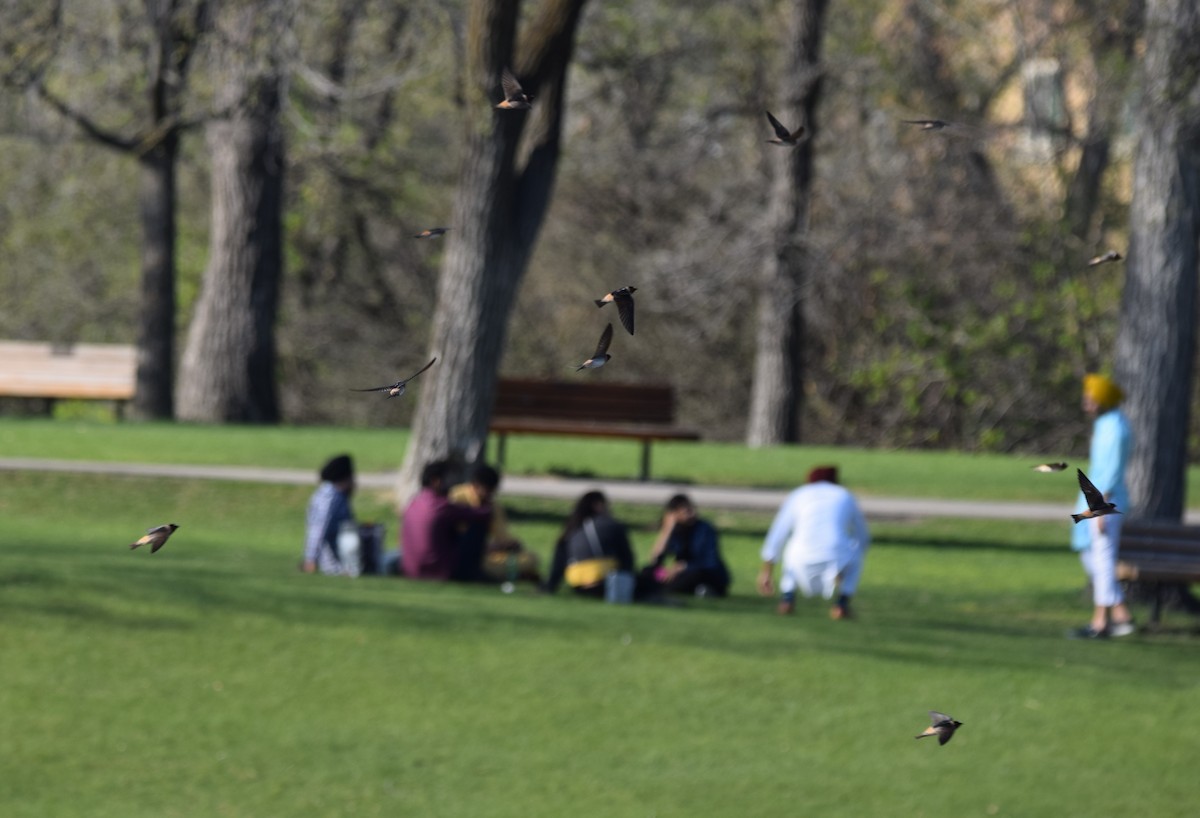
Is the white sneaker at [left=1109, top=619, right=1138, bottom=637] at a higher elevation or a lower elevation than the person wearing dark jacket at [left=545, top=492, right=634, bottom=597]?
lower

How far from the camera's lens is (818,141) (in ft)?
93.8

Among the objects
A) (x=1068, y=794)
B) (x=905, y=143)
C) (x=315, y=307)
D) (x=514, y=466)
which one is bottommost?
(x=1068, y=794)

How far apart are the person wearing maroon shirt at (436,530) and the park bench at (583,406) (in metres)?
4.81

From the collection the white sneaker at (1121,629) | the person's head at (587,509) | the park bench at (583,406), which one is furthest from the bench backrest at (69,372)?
→ the white sneaker at (1121,629)

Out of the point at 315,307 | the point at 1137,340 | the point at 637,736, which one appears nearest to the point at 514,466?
the point at 1137,340

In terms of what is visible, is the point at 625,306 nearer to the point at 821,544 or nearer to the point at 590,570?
the point at 821,544

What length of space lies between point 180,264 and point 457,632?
2160cm

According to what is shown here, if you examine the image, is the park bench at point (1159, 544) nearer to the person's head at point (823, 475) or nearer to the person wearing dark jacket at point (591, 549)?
the person's head at point (823, 475)

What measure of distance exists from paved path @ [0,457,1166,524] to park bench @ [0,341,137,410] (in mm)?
5953

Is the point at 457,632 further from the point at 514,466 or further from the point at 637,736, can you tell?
the point at 514,466

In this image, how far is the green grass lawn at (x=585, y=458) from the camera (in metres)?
19.1

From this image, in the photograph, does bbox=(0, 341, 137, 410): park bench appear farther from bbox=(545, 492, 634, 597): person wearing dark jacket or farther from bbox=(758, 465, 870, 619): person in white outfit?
bbox=(758, 465, 870, 619): person in white outfit

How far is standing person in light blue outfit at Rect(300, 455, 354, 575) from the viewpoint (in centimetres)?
1315

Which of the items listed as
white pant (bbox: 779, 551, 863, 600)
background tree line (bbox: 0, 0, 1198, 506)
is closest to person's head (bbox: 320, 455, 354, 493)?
white pant (bbox: 779, 551, 863, 600)
